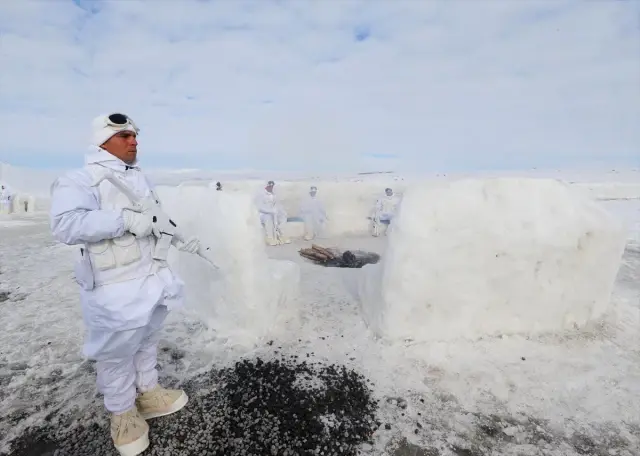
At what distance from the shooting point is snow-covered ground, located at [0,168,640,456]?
2.62 metres

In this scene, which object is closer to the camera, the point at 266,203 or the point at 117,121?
the point at 117,121

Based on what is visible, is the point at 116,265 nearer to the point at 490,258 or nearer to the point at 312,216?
the point at 490,258

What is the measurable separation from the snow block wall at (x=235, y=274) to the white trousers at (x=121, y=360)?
55.0 inches

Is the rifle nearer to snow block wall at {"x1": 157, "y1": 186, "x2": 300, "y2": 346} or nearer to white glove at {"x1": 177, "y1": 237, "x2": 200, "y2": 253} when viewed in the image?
white glove at {"x1": 177, "y1": 237, "x2": 200, "y2": 253}

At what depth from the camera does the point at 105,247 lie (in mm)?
2197

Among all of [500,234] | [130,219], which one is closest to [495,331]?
[500,234]

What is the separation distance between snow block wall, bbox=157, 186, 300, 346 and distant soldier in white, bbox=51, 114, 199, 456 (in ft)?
4.80

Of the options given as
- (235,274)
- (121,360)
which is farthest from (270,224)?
(121,360)

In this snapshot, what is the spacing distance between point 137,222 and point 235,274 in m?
1.95

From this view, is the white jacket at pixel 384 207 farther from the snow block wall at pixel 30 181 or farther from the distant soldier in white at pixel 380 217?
the snow block wall at pixel 30 181

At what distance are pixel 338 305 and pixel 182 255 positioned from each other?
2.25 metres

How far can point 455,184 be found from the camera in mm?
3809

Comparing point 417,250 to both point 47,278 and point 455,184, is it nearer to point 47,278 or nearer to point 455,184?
point 455,184

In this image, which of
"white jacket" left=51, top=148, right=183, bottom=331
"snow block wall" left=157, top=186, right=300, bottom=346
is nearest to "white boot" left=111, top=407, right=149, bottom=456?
"white jacket" left=51, top=148, right=183, bottom=331
